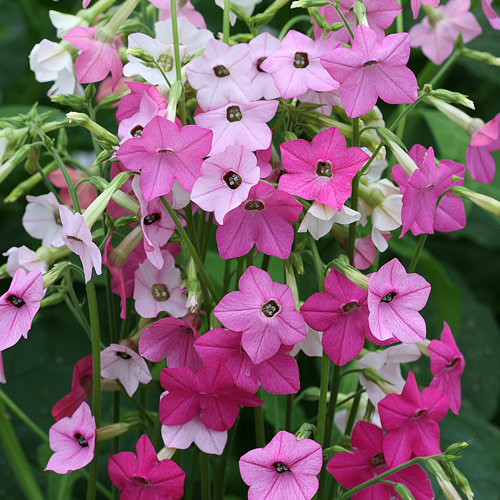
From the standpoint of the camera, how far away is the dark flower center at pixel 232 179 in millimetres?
389

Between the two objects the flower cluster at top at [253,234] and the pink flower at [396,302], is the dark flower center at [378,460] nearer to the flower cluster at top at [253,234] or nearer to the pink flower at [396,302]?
the flower cluster at top at [253,234]

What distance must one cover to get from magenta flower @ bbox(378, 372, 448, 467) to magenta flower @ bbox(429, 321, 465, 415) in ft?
0.08

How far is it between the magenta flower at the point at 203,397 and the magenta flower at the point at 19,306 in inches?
3.3

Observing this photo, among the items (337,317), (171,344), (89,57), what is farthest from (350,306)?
(89,57)

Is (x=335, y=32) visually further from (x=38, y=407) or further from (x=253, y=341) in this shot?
(x=38, y=407)

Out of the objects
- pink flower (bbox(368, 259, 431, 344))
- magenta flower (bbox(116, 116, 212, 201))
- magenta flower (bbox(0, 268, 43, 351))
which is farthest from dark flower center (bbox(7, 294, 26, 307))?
pink flower (bbox(368, 259, 431, 344))

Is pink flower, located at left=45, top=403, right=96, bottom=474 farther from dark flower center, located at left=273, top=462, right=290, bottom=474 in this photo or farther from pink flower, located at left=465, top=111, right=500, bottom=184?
pink flower, located at left=465, top=111, right=500, bottom=184

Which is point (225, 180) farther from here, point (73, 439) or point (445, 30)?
point (445, 30)

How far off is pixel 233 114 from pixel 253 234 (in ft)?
0.25

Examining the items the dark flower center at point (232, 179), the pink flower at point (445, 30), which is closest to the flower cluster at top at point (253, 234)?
the dark flower center at point (232, 179)

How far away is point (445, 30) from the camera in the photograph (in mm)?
610

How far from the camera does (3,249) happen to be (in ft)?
3.09

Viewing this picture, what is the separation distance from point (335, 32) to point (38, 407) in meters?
0.55

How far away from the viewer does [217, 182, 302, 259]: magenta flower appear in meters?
0.40
